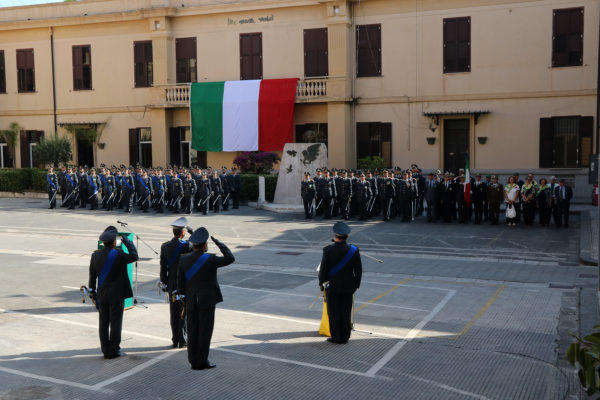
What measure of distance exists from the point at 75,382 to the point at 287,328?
3.48 meters

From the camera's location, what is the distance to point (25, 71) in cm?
3728

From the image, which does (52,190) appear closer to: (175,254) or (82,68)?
(82,68)

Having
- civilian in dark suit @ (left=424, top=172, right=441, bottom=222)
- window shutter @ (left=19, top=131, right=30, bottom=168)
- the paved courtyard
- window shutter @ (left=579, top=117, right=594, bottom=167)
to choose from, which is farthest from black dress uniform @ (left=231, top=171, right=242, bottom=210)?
window shutter @ (left=19, top=131, right=30, bottom=168)

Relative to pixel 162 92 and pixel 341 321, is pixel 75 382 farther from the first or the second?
pixel 162 92

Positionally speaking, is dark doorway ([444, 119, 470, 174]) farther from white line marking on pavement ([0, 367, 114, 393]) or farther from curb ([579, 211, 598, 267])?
white line marking on pavement ([0, 367, 114, 393])

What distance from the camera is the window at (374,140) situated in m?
30.8

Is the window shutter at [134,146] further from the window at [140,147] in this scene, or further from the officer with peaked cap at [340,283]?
the officer with peaked cap at [340,283]

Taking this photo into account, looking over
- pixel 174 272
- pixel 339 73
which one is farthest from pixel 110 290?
pixel 339 73

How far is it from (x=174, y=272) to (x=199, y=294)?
116 centimetres

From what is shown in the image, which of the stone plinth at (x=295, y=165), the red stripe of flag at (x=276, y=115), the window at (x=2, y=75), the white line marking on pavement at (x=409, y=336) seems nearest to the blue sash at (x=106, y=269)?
the white line marking on pavement at (x=409, y=336)

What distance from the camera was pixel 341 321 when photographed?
30.3 ft

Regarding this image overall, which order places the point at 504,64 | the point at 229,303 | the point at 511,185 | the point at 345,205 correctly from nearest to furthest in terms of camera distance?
1. the point at 229,303
2. the point at 511,185
3. the point at 345,205
4. the point at 504,64

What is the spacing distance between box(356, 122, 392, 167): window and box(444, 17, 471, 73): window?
13.1ft

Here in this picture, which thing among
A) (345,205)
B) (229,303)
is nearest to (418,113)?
(345,205)
